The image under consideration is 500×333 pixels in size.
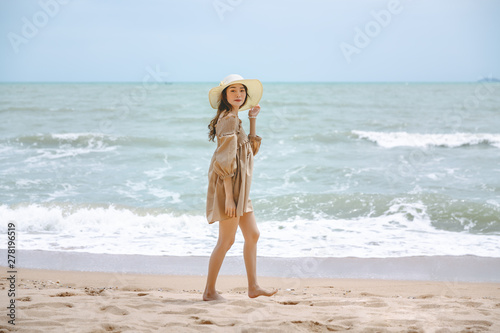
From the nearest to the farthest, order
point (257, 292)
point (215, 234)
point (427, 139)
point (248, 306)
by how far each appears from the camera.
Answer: point (248, 306), point (257, 292), point (215, 234), point (427, 139)

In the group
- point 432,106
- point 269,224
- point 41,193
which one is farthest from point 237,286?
point 432,106

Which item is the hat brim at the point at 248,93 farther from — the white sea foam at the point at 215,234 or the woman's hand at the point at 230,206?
the white sea foam at the point at 215,234

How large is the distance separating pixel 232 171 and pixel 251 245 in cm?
68

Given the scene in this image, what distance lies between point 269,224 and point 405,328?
423 centimetres

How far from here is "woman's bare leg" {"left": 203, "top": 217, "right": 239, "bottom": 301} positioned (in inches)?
151

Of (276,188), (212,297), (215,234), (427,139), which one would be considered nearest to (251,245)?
(212,297)


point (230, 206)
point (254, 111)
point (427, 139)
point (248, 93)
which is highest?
point (427, 139)

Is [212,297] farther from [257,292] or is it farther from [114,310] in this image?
[114,310]

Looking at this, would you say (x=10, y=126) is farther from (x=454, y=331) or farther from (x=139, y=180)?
(x=454, y=331)

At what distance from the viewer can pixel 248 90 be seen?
12.9ft

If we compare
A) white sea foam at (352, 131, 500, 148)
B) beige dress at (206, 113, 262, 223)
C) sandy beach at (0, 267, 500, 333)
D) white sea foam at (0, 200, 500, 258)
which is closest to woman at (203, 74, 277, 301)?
beige dress at (206, 113, 262, 223)

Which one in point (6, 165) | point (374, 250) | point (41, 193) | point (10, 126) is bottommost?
point (374, 250)

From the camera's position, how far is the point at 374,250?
242 inches

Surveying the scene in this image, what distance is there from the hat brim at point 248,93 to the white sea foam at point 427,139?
484 inches
